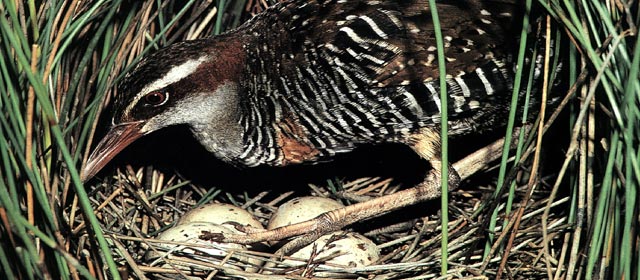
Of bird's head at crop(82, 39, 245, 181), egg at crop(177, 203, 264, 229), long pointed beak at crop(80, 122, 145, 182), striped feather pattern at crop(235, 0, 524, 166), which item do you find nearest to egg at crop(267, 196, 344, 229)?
egg at crop(177, 203, 264, 229)

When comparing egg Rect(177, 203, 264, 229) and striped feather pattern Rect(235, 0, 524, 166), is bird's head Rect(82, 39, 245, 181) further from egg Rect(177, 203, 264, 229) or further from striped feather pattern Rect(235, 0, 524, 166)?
egg Rect(177, 203, 264, 229)

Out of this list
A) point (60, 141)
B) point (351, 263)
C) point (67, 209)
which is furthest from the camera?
point (67, 209)

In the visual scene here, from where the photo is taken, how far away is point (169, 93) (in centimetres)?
339

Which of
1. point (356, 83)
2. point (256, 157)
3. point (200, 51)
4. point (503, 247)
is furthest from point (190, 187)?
point (503, 247)

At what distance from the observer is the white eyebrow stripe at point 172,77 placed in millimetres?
3305

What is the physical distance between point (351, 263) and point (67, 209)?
120 centimetres

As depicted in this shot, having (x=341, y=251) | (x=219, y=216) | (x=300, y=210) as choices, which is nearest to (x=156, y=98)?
(x=219, y=216)

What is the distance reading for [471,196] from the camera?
4059mm

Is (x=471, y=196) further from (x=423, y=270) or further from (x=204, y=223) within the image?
(x=204, y=223)

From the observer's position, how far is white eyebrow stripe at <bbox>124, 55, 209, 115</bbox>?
3.30 m

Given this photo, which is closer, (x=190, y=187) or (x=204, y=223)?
(x=204, y=223)

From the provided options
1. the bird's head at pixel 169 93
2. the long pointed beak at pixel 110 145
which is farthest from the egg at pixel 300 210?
the long pointed beak at pixel 110 145

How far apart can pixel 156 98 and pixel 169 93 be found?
0.18 feet

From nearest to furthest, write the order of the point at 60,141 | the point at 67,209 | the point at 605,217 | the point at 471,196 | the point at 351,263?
the point at 60,141 → the point at 605,217 → the point at 351,263 → the point at 67,209 → the point at 471,196
